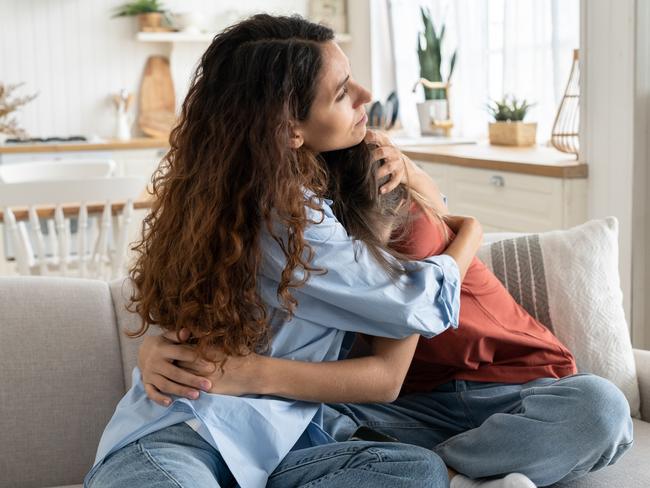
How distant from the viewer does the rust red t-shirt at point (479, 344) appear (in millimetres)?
1595

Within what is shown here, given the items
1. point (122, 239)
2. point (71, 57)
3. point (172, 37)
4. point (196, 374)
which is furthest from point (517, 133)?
point (71, 57)

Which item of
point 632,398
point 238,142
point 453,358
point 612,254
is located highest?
point 238,142

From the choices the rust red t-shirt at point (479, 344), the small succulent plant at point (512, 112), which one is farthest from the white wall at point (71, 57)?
the rust red t-shirt at point (479, 344)

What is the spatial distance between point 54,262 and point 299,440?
1793 mm

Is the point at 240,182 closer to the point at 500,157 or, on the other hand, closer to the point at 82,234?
the point at 82,234

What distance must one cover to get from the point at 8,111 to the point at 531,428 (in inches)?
164

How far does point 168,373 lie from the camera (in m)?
1.40

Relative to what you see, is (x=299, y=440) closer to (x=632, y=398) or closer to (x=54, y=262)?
(x=632, y=398)

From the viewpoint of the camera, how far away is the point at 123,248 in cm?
302

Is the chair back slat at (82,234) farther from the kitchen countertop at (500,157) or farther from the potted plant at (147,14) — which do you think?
the potted plant at (147,14)

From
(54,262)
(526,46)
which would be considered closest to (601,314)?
(54,262)

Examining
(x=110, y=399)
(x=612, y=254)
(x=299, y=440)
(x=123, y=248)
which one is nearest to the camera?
(x=299, y=440)

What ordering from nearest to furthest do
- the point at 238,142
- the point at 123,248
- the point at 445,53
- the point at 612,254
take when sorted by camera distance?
the point at 238,142
the point at 612,254
the point at 123,248
the point at 445,53

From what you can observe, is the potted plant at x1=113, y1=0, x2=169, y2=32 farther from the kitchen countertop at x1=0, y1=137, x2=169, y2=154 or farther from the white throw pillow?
the white throw pillow
